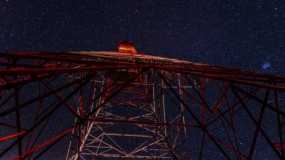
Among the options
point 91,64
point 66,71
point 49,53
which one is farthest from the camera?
point 49,53

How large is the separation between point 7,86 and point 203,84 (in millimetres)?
6906

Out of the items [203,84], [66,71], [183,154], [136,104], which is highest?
[66,71]

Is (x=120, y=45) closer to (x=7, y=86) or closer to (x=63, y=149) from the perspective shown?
(x=7, y=86)

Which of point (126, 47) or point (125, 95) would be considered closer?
point (126, 47)

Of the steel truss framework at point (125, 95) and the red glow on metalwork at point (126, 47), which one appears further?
the red glow on metalwork at point (126, 47)

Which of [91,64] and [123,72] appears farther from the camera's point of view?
[123,72]

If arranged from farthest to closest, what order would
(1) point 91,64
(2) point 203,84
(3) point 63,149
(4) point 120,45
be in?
(3) point 63,149 < (4) point 120,45 < (2) point 203,84 < (1) point 91,64

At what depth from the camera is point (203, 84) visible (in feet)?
35.0

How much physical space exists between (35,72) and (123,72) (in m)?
5.50

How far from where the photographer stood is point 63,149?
27188 millimetres

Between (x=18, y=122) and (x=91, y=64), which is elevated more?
(x=91, y=64)

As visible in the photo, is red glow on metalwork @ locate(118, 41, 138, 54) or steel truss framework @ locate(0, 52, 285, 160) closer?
steel truss framework @ locate(0, 52, 285, 160)

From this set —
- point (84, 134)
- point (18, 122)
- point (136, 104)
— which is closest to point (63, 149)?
point (136, 104)

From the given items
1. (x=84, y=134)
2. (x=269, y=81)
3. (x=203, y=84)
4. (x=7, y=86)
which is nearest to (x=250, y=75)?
(x=269, y=81)
